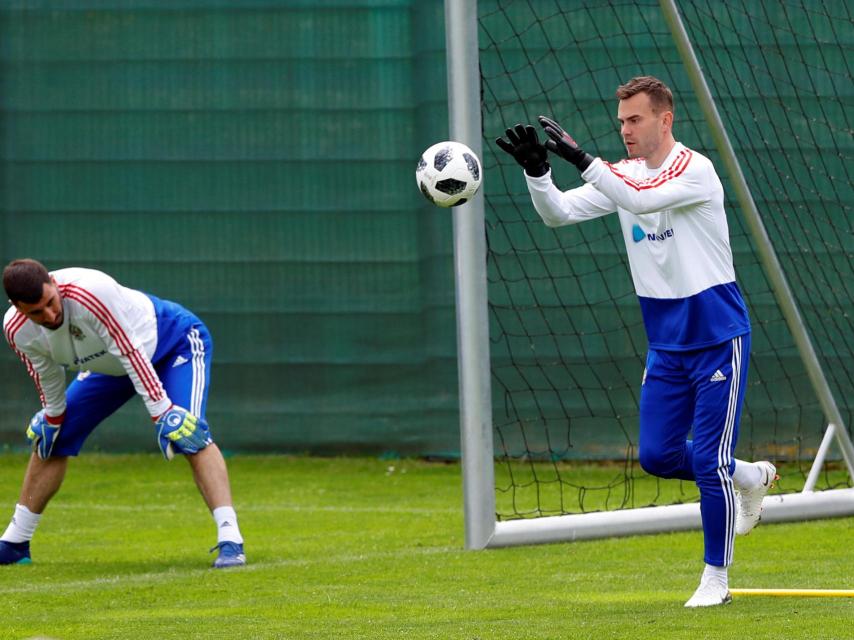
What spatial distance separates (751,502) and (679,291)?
1195 millimetres

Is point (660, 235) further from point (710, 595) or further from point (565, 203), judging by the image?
point (710, 595)

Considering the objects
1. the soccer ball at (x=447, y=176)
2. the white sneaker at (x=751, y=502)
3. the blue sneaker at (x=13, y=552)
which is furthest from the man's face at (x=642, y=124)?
the blue sneaker at (x=13, y=552)

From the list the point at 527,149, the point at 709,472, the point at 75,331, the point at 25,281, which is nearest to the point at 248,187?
the point at 75,331

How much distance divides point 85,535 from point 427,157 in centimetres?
374

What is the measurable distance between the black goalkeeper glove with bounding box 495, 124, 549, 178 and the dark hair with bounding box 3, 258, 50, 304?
2181 mm

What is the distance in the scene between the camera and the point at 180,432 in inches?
293

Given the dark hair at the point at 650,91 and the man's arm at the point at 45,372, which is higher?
the dark hair at the point at 650,91

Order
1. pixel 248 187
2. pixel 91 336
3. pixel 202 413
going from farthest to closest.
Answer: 1. pixel 248 187
2. pixel 202 413
3. pixel 91 336

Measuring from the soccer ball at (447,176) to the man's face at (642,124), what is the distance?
0.73 m

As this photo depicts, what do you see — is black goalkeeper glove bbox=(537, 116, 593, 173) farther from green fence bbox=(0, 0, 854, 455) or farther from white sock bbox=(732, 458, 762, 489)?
green fence bbox=(0, 0, 854, 455)

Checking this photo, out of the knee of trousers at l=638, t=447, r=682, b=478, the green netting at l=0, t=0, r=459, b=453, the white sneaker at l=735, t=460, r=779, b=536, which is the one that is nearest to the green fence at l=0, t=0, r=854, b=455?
the green netting at l=0, t=0, r=459, b=453

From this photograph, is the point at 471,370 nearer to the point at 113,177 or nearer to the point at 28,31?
the point at 113,177

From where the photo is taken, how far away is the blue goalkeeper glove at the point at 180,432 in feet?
24.4

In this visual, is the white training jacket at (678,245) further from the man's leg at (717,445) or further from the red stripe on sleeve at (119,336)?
the red stripe on sleeve at (119,336)
